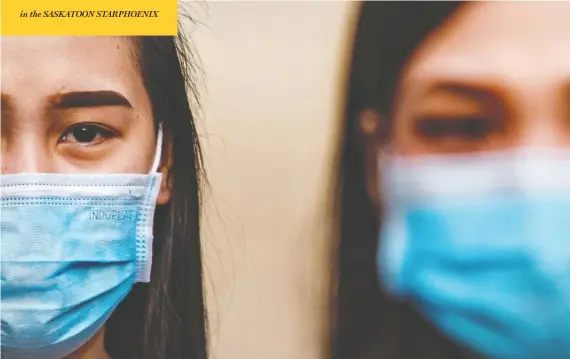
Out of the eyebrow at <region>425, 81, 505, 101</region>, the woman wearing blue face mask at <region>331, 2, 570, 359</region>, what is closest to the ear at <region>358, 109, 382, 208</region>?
the woman wearing blue face mask at <region>331, 2, 570, 359</region>

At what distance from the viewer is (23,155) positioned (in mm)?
1111

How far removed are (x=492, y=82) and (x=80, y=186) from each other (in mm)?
738

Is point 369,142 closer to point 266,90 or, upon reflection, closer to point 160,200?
point 266,90

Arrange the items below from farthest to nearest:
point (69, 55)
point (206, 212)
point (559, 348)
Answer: point (206, 212) < point (69, 55) < point (559, 348)

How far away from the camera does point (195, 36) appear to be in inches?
48.2

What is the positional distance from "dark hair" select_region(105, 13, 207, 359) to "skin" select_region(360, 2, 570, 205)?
1.38 ft

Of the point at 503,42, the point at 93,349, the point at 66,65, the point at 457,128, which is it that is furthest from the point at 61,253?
the point at 503,42

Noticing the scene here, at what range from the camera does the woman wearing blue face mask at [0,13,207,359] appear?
1103 millimetres

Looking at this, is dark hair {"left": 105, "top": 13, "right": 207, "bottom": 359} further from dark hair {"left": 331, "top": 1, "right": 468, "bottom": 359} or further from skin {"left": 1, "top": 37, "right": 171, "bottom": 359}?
dark hair {"left": 331, "top": 1, "right": 468, "bottom": 359}

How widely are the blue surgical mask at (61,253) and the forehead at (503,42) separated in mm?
584

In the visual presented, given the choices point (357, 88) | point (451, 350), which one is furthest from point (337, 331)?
point (357, 88)

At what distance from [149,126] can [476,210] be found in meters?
0.60

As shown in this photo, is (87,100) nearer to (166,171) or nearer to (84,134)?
(84,134)

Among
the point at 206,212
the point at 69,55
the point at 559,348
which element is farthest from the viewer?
the point at 206,212
